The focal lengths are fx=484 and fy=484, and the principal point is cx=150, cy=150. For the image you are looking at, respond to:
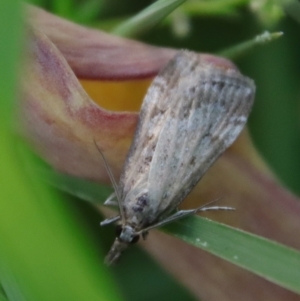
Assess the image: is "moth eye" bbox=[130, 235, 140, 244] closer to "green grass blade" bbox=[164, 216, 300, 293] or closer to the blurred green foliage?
"green grass blade" bbox=[164, 216, 300, 293]

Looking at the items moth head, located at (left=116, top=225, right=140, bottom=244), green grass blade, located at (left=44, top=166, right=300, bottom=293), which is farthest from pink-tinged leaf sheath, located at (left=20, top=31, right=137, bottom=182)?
moth head, located at (left=116, top=225, right=140, bottom=244)

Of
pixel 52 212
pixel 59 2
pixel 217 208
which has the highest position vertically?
pixel 52 212

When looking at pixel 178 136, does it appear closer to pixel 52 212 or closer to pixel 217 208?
pixel 217 208

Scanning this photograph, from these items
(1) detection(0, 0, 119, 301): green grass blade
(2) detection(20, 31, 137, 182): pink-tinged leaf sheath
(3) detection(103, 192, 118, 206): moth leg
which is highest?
(1) detection(0, 0, 119, 301): green grass blade

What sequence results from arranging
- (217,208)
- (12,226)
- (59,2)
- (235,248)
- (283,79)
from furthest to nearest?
1. (283,79)
2. (59,2)
3. (217,208)
4. (235,248)
5. (12,226)

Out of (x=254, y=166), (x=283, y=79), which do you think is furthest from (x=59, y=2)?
(x=283, y=79)

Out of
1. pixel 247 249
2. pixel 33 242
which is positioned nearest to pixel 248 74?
pixel 247 249

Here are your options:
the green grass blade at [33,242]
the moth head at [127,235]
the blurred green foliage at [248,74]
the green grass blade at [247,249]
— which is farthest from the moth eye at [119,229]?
the green grass blade at [33,242]
